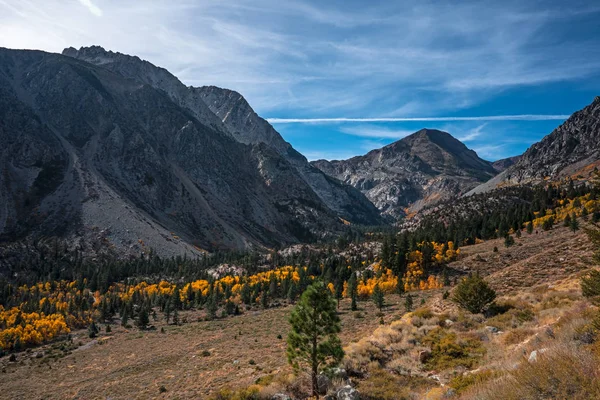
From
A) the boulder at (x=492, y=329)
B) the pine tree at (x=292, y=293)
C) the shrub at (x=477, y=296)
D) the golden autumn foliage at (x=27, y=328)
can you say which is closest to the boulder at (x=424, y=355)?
the boulder at (x=492, y=329)

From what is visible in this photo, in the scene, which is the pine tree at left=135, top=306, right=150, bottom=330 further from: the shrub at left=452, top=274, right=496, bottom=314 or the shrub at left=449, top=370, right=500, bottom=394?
the shrub at left=449, top=370, right=500, bottom=394

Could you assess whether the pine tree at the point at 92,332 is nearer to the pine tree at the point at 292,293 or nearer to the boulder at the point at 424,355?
the pine tree at the point at 292,293

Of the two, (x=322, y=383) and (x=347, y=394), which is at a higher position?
(x=347, y=394)

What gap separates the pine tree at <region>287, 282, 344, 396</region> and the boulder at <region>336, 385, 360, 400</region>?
7.42 feet

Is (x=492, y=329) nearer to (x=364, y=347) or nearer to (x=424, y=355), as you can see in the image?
(x=424, y=355)

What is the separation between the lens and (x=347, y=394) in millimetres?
17906

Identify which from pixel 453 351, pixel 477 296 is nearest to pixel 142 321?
pixel 477 296

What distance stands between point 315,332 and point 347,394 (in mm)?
4092

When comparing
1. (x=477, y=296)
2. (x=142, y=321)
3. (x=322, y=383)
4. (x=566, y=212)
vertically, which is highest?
(x=566, y=212)

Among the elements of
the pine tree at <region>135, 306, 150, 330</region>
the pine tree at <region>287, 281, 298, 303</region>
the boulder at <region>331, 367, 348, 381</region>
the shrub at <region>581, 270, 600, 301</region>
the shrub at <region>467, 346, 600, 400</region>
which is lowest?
the pine tree at <region>135, 306, 150, 330</region>

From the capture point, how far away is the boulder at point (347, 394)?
1772 centimetres

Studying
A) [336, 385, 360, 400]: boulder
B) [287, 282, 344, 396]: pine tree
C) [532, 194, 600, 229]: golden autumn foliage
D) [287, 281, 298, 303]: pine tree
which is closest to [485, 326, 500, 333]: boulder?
[287, 282, 344, 396]: pine tree

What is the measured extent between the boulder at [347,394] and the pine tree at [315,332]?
2.26 m

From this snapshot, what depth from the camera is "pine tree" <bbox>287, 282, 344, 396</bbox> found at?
67.2 ft
